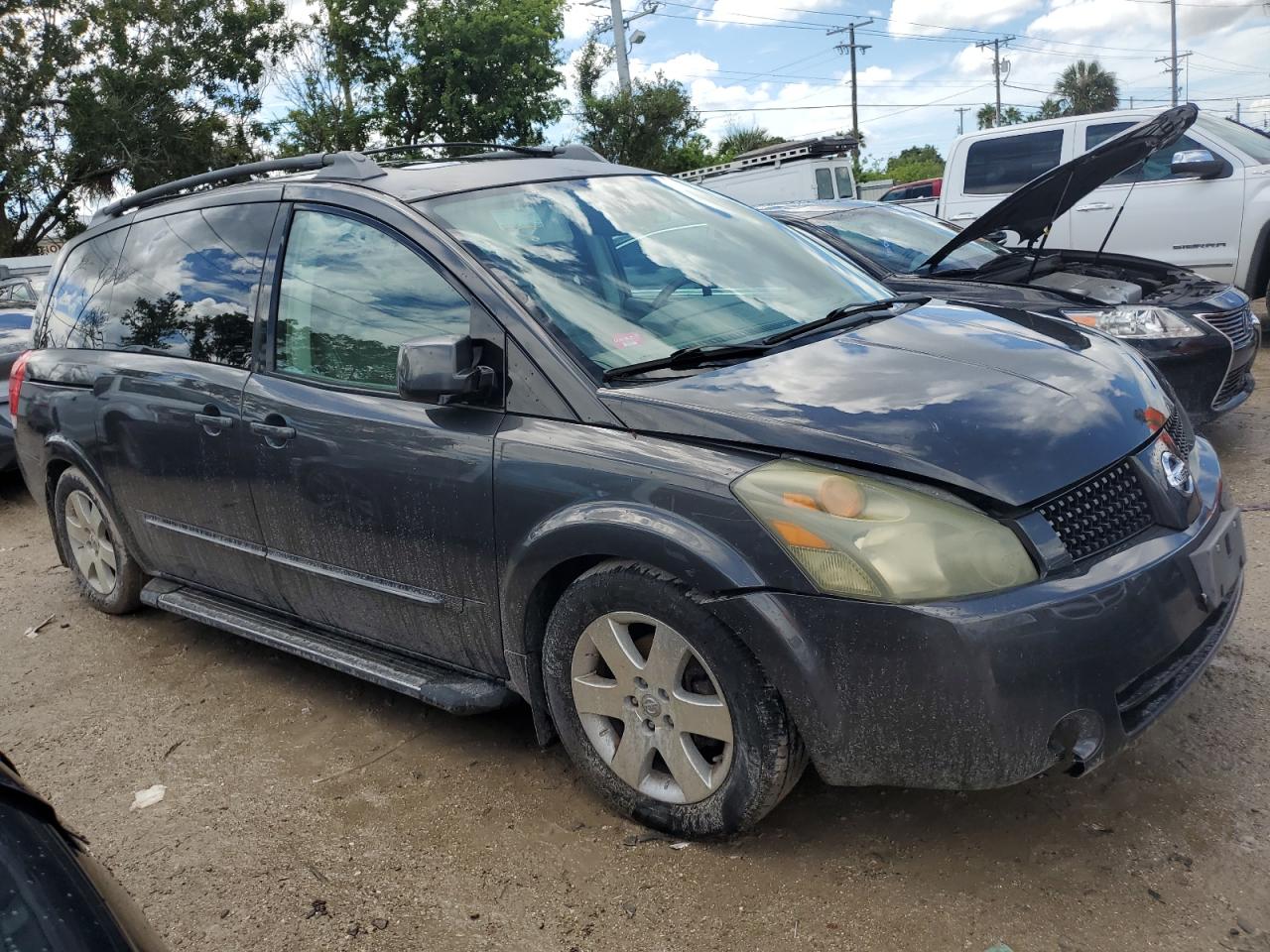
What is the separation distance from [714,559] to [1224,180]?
8.01 meters

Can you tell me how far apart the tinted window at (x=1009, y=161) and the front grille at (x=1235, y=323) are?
3971 mm

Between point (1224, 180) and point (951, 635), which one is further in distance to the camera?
point (1224, 180)

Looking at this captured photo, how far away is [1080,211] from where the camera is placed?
9180 mm

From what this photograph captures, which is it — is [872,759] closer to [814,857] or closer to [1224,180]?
[814,857]

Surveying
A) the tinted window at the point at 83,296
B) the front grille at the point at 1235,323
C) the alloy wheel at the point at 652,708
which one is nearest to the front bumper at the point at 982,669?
the alloy wheel at the point at 652,708

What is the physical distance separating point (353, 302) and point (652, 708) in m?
1.55

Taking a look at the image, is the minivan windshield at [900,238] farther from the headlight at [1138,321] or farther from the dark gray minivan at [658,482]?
the dark gray minivan at [658,482]

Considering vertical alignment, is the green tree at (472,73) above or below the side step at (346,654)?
above

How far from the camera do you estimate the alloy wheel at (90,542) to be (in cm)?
455

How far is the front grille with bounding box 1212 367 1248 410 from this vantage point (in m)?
5.60

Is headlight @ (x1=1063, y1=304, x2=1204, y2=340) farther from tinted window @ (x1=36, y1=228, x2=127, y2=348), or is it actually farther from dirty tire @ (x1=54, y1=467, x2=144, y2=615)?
dirty tire @ (x1=54, y1=467, x2=144, y2=615)

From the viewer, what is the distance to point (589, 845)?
9.20 feet

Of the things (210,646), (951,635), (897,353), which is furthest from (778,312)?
(210,646)

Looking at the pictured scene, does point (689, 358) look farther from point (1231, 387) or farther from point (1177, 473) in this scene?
point (1231, 387)
